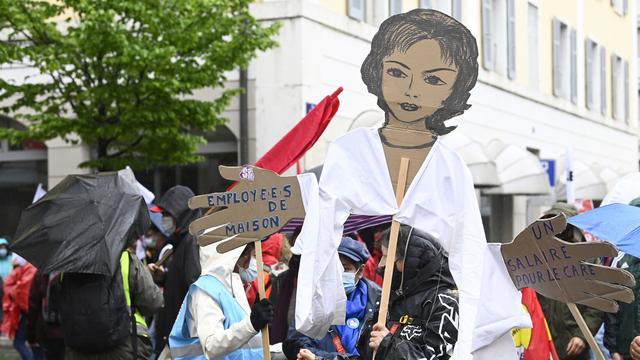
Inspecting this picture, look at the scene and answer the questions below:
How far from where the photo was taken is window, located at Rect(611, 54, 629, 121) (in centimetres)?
3819

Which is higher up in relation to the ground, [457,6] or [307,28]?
[307,28]

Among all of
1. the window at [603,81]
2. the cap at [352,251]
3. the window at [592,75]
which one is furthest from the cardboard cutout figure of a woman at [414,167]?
the window at [603,81]

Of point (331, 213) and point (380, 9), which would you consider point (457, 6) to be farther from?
point (380, 9)

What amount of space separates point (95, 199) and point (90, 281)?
56cm

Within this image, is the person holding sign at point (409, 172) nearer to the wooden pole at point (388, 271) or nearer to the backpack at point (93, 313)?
the wooden pole at point (388, 271)

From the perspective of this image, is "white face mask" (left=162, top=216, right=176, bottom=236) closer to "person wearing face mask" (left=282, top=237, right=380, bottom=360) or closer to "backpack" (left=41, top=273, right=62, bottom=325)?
"backpack" (left=41, top=273, right=62, bottom=325)

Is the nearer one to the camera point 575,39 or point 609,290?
point 609,290

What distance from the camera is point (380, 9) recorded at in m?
16.2

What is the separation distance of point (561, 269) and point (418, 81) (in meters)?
1.11

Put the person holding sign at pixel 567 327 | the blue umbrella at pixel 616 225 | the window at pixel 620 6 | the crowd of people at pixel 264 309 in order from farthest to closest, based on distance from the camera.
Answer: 1. the window at pixel 620 6
2. the person holding sign at pixel 567 327
3. the blue umbrella at pixel 616 225
4. the crowd of people at pixel 264 309

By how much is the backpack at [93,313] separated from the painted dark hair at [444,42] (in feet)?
9.42

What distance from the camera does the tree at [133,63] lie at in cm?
1444

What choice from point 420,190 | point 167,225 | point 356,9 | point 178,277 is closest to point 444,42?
point 420,190

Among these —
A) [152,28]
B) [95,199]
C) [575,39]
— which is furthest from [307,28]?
[575,39]
